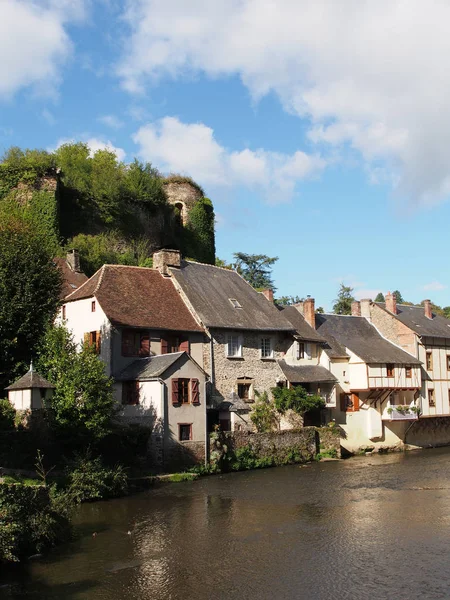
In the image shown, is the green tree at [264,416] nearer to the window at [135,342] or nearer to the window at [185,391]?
the window at [185,391]

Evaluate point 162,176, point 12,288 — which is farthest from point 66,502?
point 162,176

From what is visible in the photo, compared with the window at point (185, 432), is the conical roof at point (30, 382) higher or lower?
higher

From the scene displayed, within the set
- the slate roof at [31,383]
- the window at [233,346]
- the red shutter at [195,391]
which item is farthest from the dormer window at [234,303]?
the slate roof at [31,383]

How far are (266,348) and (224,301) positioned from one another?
371cm

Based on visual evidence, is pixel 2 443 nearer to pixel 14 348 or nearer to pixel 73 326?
pixel 14 348

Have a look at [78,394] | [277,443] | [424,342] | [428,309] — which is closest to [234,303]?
[277,443]

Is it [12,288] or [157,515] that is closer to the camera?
[157,515]

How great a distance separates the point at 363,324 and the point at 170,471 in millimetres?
21740

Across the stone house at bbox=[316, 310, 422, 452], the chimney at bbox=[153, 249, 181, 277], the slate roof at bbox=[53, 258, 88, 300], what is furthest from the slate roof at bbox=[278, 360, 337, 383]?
the slate roof at bbox=[53, 258, 88, 300]

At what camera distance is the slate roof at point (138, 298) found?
33.2m

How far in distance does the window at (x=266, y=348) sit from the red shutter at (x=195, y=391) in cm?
761

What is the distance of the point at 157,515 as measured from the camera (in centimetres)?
2136

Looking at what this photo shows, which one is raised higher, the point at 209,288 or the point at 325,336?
the point at 209,288

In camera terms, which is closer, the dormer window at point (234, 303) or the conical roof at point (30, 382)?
the conical roof at point (30, 382)
